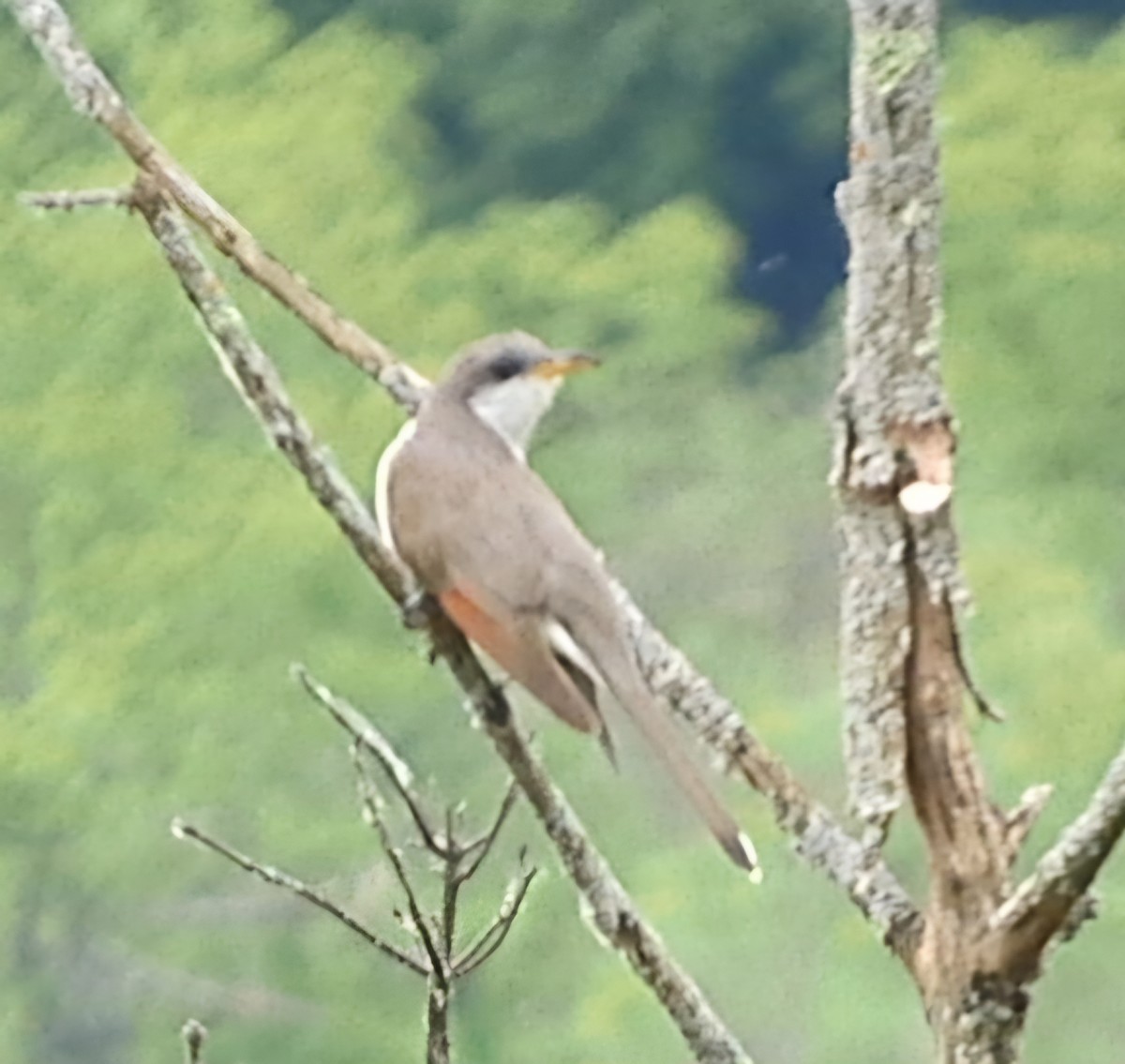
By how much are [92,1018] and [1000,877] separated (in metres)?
0.79

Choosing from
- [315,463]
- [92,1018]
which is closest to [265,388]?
[315,463]

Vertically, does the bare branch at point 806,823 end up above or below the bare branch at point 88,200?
below

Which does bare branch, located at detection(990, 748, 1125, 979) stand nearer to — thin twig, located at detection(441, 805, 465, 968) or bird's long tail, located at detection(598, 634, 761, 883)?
bird's long tail, located at detection(598, 634, 761, 883)

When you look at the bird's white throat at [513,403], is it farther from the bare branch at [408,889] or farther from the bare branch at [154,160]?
the bare branch at [408,889]

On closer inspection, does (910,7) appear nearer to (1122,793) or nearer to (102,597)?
(1122,793)

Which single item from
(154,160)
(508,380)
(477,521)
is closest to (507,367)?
A: (508,380)

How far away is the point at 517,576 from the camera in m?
1.02

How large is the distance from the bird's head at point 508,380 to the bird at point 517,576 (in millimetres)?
13

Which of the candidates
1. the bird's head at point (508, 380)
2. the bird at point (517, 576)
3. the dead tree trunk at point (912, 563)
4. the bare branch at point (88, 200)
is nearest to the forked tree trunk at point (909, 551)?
the dead tree trunk at point (912, 563)

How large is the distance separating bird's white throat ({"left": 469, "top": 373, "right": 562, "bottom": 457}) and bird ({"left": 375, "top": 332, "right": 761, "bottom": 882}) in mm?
11

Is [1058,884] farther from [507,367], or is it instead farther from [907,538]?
[507,367]

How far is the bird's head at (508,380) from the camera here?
112cm

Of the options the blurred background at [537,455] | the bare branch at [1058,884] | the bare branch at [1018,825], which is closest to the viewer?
the bare branch at [1058,884]

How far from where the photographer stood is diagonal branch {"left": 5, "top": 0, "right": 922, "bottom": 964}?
96 centimetres
